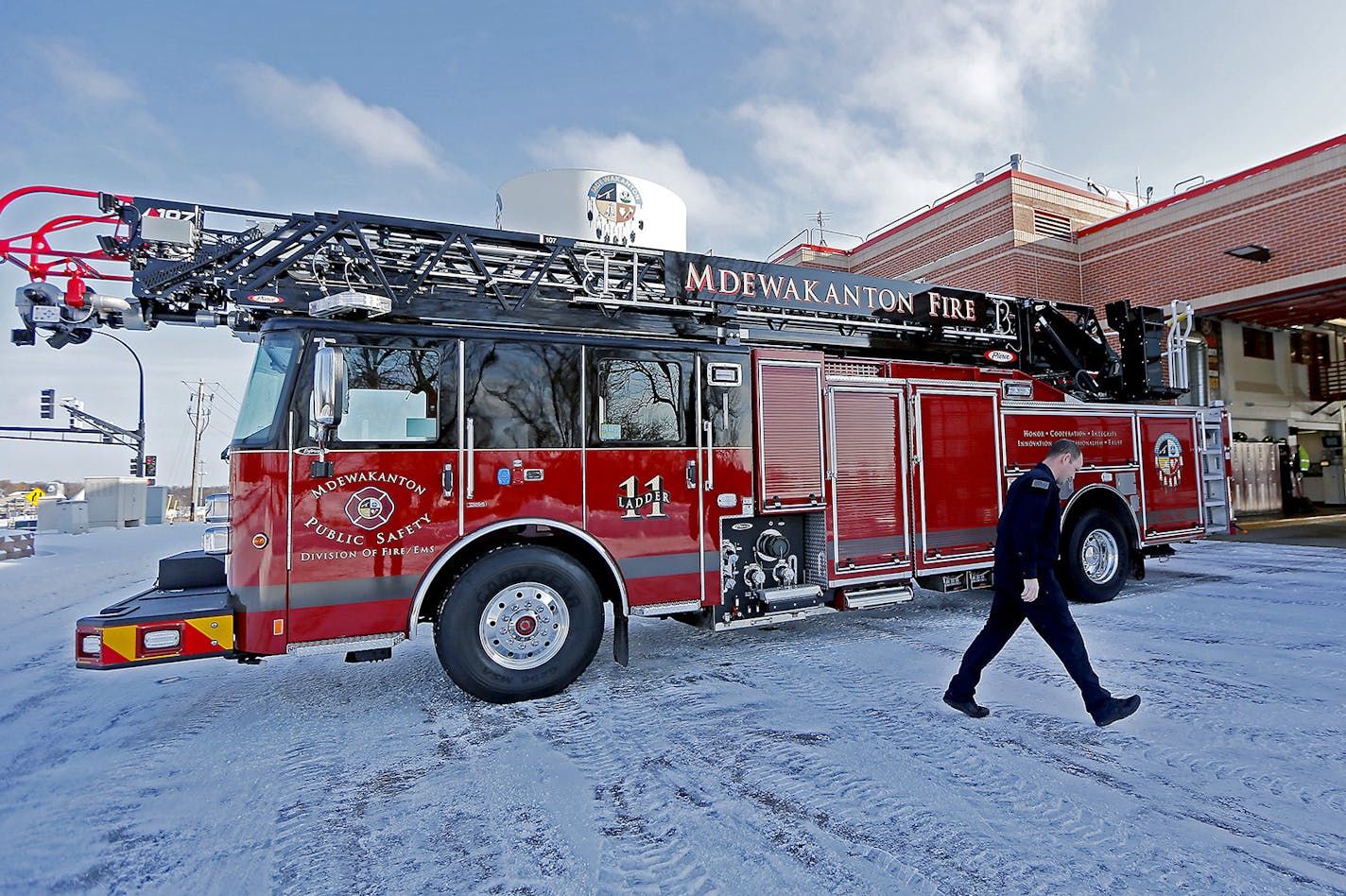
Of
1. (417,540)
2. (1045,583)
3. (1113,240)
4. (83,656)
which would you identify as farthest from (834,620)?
(1113,240)

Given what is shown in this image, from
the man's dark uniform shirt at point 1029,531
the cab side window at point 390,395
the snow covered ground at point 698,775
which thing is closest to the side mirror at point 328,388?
the cab side window at point 390,395

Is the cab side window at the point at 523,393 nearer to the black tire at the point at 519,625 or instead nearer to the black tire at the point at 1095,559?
the black tire at the point at 519,625

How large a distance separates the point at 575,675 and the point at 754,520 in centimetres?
188

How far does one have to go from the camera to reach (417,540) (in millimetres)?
4508

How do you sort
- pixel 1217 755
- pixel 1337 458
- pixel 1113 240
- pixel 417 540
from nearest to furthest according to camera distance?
pixel 1217 755, pixel 417 540, pixel 1113 240, pixel 1337 458

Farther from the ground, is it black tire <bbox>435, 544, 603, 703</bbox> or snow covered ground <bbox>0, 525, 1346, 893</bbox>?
black tire <bbox>435, 544, 603, 703</bbox>

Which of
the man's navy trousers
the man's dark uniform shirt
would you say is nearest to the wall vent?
the man's dark uniform shirt

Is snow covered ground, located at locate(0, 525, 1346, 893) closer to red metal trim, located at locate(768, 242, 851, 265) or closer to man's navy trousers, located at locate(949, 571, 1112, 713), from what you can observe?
man's navy trousers, located at locate(949, 571, 1112, 713)

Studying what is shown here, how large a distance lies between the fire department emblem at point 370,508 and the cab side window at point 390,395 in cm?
34

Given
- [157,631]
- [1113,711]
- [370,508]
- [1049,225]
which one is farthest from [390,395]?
[1049,225]

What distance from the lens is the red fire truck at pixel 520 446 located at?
432cm

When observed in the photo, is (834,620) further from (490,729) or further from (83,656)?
(83,656)

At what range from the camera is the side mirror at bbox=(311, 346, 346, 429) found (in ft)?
13.5

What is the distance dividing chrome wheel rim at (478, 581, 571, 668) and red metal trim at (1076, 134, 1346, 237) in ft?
58.1
